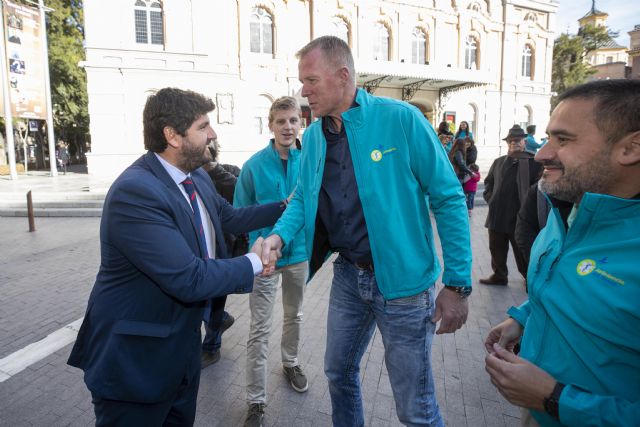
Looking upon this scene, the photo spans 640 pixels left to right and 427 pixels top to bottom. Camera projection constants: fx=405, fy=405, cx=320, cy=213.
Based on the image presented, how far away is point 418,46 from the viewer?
24297mm

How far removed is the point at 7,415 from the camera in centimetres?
298

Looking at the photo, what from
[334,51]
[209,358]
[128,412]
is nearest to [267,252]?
[128,412]

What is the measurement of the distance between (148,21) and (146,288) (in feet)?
Result: 65.1

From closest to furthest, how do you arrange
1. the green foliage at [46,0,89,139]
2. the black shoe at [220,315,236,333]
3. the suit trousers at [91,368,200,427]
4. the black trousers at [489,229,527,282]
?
the suit trousers at [91,368,200,427], the black shoe at [220,315,236,333], the black trousers at [489,229,527,282], the green foliage at [46,0,89,139]

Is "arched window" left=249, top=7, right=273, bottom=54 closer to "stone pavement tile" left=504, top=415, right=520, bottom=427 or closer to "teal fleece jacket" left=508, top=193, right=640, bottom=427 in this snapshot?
"stone pavement tile" left=504, top=415, right=520, bottom=427

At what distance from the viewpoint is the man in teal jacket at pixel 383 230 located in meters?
2.00

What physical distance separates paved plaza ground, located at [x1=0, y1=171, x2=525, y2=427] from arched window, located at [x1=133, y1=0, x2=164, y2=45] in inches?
599

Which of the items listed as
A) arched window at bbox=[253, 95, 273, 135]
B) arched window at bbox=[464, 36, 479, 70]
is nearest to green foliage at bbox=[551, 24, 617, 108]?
arched window at bbox=[464, 36, 479, 70]

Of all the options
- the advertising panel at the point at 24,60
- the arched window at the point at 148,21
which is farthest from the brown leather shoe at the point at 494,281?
the advertising panel at the point at 24,60

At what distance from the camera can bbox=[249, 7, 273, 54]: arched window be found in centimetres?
2019

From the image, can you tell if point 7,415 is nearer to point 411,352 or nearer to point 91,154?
point 411,352

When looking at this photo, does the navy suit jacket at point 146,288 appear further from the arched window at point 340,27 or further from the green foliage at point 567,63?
the green foliage at point 567,63

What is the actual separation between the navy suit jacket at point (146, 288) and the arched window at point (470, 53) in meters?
27.2

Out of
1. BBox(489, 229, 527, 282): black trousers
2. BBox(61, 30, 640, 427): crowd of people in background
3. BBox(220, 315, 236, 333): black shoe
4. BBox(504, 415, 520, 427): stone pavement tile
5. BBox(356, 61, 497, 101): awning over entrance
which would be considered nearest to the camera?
BBox(61, 30, 640, 427): crowd of people in background
